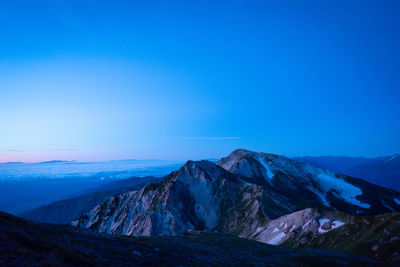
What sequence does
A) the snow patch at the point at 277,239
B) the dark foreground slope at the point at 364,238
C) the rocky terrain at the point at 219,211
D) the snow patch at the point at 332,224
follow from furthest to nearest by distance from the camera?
the rocky terrain at the point at 219,211 → the snow patch at the point at 277,239 → the snow patch at the point at 332,224 → the dark foreground slope at the point at 364,238

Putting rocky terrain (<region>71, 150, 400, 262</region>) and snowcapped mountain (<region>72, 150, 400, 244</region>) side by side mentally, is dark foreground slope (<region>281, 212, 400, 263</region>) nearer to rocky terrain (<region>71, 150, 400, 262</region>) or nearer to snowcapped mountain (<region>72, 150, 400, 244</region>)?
rocky terrain (<region>71, 150, 400, 262</region>)

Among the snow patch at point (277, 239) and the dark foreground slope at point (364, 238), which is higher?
the dark foreground slope at point (364, 238)

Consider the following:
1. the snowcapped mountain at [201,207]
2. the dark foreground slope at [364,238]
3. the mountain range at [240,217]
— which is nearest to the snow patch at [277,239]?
the mountain range at [240,217]

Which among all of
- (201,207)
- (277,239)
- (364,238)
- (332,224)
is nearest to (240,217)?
(201,207)

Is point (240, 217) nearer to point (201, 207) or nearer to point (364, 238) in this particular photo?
point (201, 207)

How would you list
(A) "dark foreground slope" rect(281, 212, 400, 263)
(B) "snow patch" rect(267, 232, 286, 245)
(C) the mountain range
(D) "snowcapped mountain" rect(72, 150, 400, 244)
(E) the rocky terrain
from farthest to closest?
(D) "snowcapped mountain" rect(72, 150, 400, 244) → (E) the rocky terrain → (B) "snow patch" rect(267, 232, 286, 245) → (C) the mountain range → (A) "dark foreground slope" rect(281, 212, 400, 263)

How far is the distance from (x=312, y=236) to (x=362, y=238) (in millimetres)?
19734

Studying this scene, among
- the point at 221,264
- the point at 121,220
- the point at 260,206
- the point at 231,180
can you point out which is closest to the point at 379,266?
the point at 221,264

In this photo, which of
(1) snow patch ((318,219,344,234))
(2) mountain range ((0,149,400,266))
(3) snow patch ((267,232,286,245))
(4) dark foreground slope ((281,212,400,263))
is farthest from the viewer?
(3) snow patch ((267,232,286,245))

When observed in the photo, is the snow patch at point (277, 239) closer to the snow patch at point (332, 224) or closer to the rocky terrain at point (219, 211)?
the rocky terrain at point (219, 211)

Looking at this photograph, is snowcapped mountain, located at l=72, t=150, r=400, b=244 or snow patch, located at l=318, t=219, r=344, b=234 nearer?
snow patch, located at l=318, t=219, r=344, b=234

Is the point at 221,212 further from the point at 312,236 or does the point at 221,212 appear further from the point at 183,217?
the point at 312,236

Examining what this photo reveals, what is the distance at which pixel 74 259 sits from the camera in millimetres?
15633

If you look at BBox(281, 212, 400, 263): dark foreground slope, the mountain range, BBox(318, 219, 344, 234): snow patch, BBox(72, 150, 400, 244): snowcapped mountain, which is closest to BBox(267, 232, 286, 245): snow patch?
the mountain range
